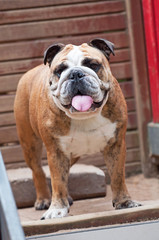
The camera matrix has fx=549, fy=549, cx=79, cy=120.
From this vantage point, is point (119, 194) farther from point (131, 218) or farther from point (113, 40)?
point (113, 40)

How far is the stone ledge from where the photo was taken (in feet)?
18.4

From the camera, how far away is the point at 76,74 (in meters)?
3.54

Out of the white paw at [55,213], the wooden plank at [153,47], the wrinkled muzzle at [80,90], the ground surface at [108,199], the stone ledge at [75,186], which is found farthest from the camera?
the wooden plank at [153,47]

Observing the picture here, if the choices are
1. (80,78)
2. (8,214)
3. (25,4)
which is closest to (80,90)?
(80,78)

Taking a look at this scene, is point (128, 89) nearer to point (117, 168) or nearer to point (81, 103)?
point (117, 168)

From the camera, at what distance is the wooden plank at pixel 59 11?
20.2 ft

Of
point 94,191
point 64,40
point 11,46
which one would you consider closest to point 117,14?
point 64,40

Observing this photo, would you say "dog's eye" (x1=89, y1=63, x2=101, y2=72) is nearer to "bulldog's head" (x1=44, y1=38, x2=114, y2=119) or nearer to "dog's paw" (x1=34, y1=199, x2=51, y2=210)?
"bulldog's head" (x1=44, y1=38, x2=114, y2=119)

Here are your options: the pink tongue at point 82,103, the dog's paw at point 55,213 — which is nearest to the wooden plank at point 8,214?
the pink tongue at point 82,103

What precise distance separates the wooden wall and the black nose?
272 centimetres

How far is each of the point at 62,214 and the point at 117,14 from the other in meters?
3.16

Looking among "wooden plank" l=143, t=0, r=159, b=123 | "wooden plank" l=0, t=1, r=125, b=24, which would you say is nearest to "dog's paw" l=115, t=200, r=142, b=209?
"wooden plank" l=143, t=0, r=159, b=123

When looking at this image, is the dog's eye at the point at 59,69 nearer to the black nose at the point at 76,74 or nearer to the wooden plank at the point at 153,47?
the black nose at the point at 76,74

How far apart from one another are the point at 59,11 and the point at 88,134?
2.71 metres
